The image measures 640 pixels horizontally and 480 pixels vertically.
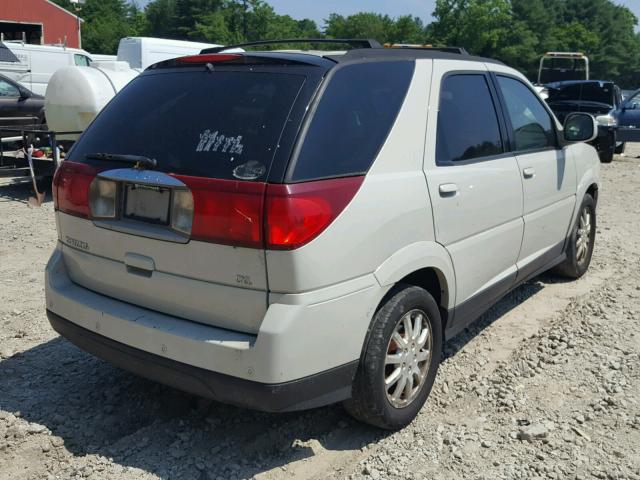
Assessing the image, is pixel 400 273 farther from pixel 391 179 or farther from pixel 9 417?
pixel 9 417

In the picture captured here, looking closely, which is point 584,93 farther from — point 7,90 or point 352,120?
point 352,120

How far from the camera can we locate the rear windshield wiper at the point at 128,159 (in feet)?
10.1

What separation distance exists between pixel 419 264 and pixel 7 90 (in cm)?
1340

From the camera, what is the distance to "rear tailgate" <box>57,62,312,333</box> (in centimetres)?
280

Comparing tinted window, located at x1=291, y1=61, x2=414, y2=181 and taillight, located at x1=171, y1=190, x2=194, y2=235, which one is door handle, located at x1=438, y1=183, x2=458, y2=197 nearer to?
tinted window, located at x1=291, y1=61, x2=414, y2=181

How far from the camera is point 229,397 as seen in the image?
9.37 ft

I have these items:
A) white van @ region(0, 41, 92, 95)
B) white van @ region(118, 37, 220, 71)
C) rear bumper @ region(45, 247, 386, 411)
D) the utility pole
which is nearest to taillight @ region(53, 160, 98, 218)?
rear bumper @ region(45, 247, 386, 411)

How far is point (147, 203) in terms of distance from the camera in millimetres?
3078

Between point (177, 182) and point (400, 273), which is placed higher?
point (177, 182)

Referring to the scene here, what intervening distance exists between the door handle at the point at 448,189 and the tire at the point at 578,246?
7.88 ft

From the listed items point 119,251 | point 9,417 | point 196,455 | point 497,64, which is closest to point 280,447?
point 196,455

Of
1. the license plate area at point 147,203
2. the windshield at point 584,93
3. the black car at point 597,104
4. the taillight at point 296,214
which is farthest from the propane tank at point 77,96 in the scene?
the windshield at point 584,93

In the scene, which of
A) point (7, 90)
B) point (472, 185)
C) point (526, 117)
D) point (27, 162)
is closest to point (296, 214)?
point (472, 185)

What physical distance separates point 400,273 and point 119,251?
1.33 m
